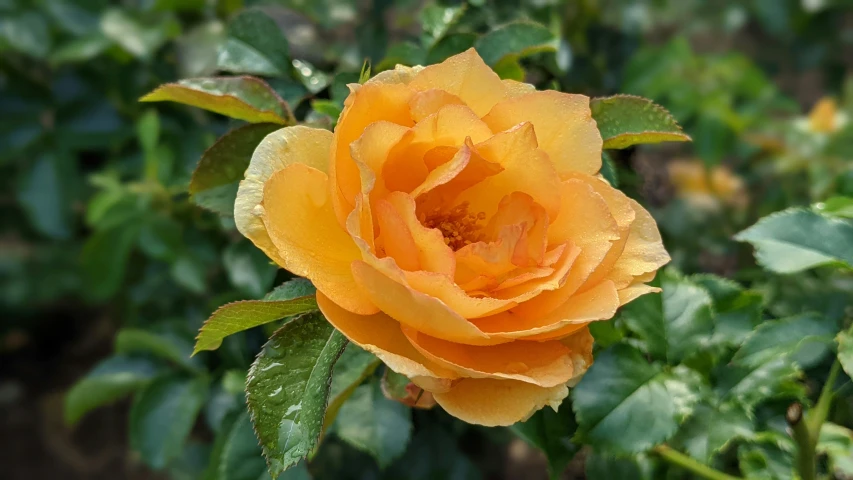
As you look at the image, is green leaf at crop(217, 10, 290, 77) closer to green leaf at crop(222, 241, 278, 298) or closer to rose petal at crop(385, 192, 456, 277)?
green leaf at crop(222, 241, 278, 298)

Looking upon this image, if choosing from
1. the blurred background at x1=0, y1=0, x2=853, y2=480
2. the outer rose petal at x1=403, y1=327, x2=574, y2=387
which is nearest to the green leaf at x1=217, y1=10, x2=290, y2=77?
the blurred background at x1=0, y1=0, x2=853, y2=480

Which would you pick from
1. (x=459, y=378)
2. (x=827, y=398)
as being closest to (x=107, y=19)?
(x=459, y=378)

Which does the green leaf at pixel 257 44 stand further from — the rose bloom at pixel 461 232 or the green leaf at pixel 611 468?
the green leaf at pixel 611 468

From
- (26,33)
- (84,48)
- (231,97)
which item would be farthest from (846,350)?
(26,33)

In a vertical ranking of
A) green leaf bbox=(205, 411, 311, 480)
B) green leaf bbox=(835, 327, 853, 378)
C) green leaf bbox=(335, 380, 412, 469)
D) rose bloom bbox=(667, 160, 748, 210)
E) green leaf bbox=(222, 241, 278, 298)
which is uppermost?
green leaf bbox=(835, 327, 853, 378)

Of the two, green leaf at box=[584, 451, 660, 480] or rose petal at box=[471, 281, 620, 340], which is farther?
green leaf at box=[584, 451, 660, 480]

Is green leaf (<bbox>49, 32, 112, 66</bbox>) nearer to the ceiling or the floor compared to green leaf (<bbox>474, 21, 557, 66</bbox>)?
nearer to the floor

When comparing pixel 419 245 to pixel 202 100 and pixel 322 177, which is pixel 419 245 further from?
pixel 202 100
